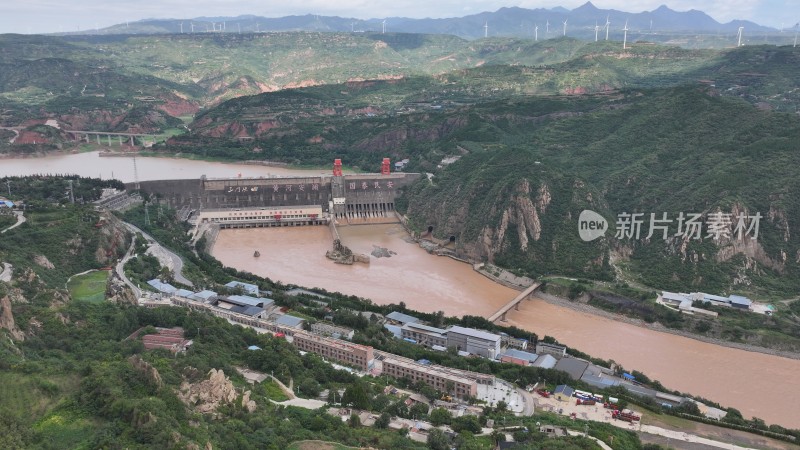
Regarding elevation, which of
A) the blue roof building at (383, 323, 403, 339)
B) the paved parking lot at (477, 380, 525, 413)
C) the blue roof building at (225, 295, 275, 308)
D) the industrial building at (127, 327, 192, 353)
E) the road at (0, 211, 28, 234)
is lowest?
→ the blue roof building at (383, 323, 403, 339)

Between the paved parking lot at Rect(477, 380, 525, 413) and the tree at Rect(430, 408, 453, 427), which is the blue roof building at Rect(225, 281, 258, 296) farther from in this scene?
the tree at Rect(430, 408, 453, 427)

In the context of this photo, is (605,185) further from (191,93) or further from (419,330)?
(191,93)

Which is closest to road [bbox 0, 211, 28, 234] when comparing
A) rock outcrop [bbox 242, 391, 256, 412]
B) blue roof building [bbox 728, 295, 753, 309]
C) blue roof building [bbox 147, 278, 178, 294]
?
blue roof building [bbox 147, 278, 178, 294]

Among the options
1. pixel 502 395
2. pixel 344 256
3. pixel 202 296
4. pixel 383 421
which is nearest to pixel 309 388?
pixel 383 421

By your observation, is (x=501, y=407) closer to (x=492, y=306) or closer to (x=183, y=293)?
(x=492, y=306)

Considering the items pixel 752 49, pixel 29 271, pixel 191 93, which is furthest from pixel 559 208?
pixel 191 93
